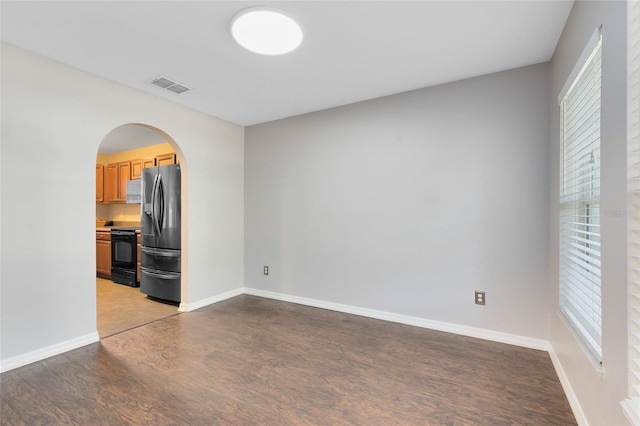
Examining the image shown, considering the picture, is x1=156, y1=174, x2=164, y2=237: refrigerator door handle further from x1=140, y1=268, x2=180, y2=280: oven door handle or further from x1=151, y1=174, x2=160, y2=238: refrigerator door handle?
x1=140, y1=268, x2=180, y2=280: oven door handle

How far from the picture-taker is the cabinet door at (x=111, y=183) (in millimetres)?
5699

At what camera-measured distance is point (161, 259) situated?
12.4 feet

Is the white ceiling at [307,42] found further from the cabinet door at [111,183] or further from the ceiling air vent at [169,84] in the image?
the cabinet door at [111,183]

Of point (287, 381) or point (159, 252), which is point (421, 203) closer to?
point (287, 381)

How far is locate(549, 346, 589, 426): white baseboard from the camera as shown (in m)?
1.59

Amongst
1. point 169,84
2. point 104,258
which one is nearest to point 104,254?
point 104,258

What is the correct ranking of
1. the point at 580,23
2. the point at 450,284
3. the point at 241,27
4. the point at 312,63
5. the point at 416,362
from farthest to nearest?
the point at 450,284
the point at 312,63
the point at 416,362
the point at 241,27
the point at 580,23

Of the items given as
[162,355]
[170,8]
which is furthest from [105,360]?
[170,8]

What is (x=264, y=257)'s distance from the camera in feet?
13.4

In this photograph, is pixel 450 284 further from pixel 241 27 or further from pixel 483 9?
pixel 241 27

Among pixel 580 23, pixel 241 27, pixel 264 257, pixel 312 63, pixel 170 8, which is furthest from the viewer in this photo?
pixel 264 257

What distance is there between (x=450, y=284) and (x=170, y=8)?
3.11 meters

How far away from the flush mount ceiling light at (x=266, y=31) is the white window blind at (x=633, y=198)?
5.54ft

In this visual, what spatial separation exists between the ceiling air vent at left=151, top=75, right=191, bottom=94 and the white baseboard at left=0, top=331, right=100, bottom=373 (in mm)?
2366
